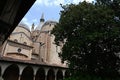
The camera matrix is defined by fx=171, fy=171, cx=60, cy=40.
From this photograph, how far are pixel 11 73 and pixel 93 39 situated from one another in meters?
15.7

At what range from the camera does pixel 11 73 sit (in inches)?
1007

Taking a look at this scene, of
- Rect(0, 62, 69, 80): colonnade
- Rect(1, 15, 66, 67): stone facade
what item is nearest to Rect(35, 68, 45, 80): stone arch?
Rect(0, 62, 69, 80): colonnade

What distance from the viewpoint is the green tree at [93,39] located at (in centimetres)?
1519

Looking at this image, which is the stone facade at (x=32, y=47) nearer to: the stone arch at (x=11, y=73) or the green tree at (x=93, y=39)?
the stone arch at (x=11, y=73)

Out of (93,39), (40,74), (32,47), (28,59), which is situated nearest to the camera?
(93,39)

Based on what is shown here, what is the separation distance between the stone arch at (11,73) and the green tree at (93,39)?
11.1 metres

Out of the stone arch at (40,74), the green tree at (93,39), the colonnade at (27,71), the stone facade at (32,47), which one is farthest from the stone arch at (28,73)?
the green tree at (93,39)

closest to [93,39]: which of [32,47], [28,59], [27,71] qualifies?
[27,71]

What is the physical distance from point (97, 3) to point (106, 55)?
548cm

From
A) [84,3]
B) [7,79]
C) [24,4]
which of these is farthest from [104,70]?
[7,79]

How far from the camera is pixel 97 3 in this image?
17688 millimetres

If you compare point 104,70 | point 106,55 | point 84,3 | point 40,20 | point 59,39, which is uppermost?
point 40,20

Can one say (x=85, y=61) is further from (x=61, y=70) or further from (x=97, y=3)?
(x=61, y=70)

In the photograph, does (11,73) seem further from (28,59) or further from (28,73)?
(28,59)
